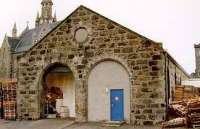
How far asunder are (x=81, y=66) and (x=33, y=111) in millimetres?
4677

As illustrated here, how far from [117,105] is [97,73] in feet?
7.99

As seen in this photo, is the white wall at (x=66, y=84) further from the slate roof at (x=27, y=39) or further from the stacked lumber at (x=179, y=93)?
the slate roof at (x=27, y=39)

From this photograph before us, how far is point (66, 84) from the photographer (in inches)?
1110

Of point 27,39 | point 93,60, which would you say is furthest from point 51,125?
point 27,39

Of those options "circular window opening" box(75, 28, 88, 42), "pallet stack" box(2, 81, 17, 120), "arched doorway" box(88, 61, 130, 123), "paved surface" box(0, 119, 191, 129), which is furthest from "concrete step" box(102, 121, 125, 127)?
"pallet stack" box(2, 81, 17, 120)

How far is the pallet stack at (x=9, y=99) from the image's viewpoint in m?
27.5

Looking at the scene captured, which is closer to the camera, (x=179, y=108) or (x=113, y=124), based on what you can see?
(x=179, y=108)

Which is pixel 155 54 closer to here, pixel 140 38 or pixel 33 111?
pixel 140 38

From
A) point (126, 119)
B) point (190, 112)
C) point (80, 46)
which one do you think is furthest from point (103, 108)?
point (190, 112)

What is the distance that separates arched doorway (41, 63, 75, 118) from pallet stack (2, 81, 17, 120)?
7.44 feet

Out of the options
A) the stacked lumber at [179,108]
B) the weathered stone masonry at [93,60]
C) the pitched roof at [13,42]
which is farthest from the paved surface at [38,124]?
the pitched roof at [13,42]

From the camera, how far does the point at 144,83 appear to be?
904 inches

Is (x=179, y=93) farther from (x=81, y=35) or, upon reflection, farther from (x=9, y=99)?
(x=9, y=99)

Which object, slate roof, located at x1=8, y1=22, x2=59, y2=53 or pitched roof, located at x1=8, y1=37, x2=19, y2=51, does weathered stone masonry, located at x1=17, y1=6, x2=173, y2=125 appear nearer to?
slate roof, located at x1=8, y1=22, x2=59, y2=53
